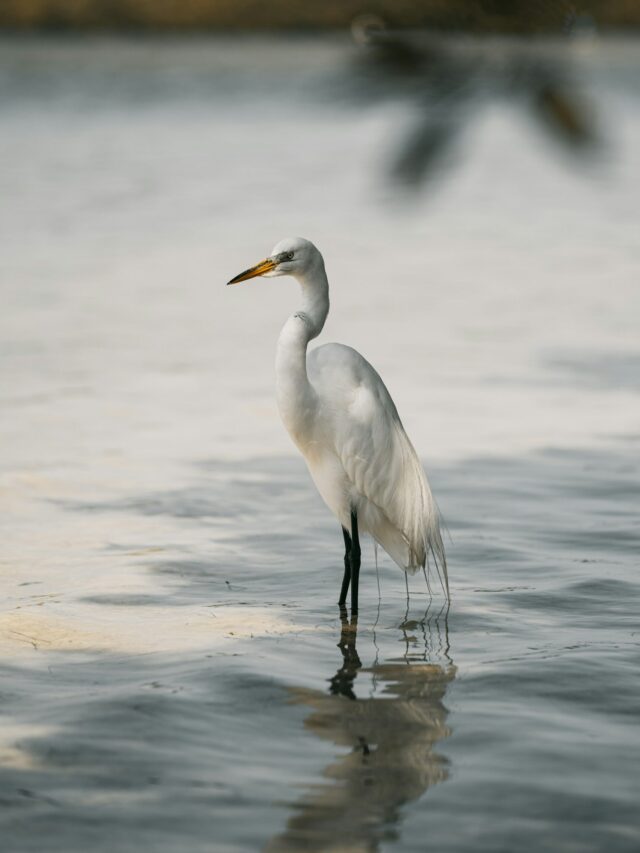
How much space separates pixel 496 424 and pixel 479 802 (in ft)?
16.2

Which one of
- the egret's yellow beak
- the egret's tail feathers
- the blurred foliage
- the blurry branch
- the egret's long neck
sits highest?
the blurred foliage

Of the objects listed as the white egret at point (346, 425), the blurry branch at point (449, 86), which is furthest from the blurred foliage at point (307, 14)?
the white egret at point (346, 425)

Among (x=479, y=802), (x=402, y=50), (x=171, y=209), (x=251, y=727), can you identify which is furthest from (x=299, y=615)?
(x=171, y=209)

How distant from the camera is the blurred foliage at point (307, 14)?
1098mm

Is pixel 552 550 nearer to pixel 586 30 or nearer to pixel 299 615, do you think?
pixel 299 615

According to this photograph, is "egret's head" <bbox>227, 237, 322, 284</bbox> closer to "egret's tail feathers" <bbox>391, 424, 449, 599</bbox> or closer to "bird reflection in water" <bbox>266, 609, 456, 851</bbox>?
"egret's tail feathers" <bbox>391, 424, 449, 599</bbox>

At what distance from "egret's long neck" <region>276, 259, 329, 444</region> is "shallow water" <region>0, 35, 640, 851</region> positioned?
27.6 inches

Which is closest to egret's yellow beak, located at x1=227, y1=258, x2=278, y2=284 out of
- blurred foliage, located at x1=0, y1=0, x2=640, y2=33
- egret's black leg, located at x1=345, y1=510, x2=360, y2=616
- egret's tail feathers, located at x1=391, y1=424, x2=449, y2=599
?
egret's tail feathers, located at x1=391, y1=424, x2=449, y2=599

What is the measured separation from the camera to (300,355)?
5.12m

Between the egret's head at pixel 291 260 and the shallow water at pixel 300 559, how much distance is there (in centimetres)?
Answer: 59

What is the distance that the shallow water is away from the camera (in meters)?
3.39

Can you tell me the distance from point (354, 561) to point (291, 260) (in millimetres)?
1120

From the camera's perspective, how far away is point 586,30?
43.9 inches

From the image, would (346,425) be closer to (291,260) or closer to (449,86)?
(291,260)
